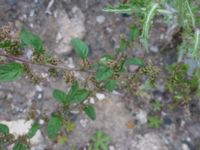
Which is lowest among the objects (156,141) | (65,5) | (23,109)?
(156,141)

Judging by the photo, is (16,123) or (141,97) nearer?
(16,123)

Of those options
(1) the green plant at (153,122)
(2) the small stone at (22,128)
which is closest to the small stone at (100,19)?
(1) the green plant at (153,122)

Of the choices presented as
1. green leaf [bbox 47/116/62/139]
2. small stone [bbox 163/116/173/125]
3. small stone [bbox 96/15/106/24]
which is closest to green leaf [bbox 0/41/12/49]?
green leaf [bbox 47/116/62/139]

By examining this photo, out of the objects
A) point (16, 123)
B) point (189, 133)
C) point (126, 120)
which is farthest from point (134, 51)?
point (16, 123)

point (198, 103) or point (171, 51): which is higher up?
point (171, 51)

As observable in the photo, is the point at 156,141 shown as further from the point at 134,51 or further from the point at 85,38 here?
the point at 85,38

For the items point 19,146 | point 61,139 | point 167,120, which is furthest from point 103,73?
point 167,120
